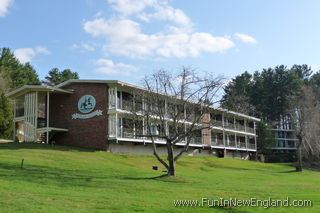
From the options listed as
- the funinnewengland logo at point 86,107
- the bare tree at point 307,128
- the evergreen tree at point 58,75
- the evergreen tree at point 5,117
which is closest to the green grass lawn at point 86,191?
the funinnewengland logo at point 86,107

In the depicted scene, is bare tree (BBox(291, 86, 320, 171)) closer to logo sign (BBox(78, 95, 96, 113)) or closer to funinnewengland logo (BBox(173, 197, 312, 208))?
logo sign (BBox(78, 95, 96, 113))

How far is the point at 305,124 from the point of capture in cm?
4641

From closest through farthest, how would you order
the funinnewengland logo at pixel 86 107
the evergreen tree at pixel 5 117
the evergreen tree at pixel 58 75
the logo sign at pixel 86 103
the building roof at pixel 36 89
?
1. the building roof at pixel 36 89
2. the funinnewengland logo at pixel 86 107
3. the logo sign at pixel 86 103
4. the evergreen tree at pixel 5 117
5. the evergreen tree at pixel 58 75

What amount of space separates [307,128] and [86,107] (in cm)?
2908

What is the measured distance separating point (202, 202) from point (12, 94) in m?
32.8

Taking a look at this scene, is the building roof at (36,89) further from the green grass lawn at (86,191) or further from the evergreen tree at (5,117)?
the green grass lawn at (86,191)

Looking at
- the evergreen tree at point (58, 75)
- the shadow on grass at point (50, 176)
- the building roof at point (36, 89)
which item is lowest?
the shadow on grass at point (50, 176)

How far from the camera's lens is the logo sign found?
124 ft

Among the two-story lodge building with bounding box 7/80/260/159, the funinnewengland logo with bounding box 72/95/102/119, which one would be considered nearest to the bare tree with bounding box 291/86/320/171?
the two-story lodge building with bounding box 7/80/260/159

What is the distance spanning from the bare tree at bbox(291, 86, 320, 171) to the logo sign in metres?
23.2

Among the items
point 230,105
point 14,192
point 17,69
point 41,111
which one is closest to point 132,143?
point 230,105

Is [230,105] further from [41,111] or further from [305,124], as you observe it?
[41,111]

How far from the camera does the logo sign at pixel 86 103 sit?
124 feet

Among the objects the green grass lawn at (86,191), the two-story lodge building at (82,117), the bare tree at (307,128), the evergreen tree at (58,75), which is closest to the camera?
the green grass lawn at (86,191)
